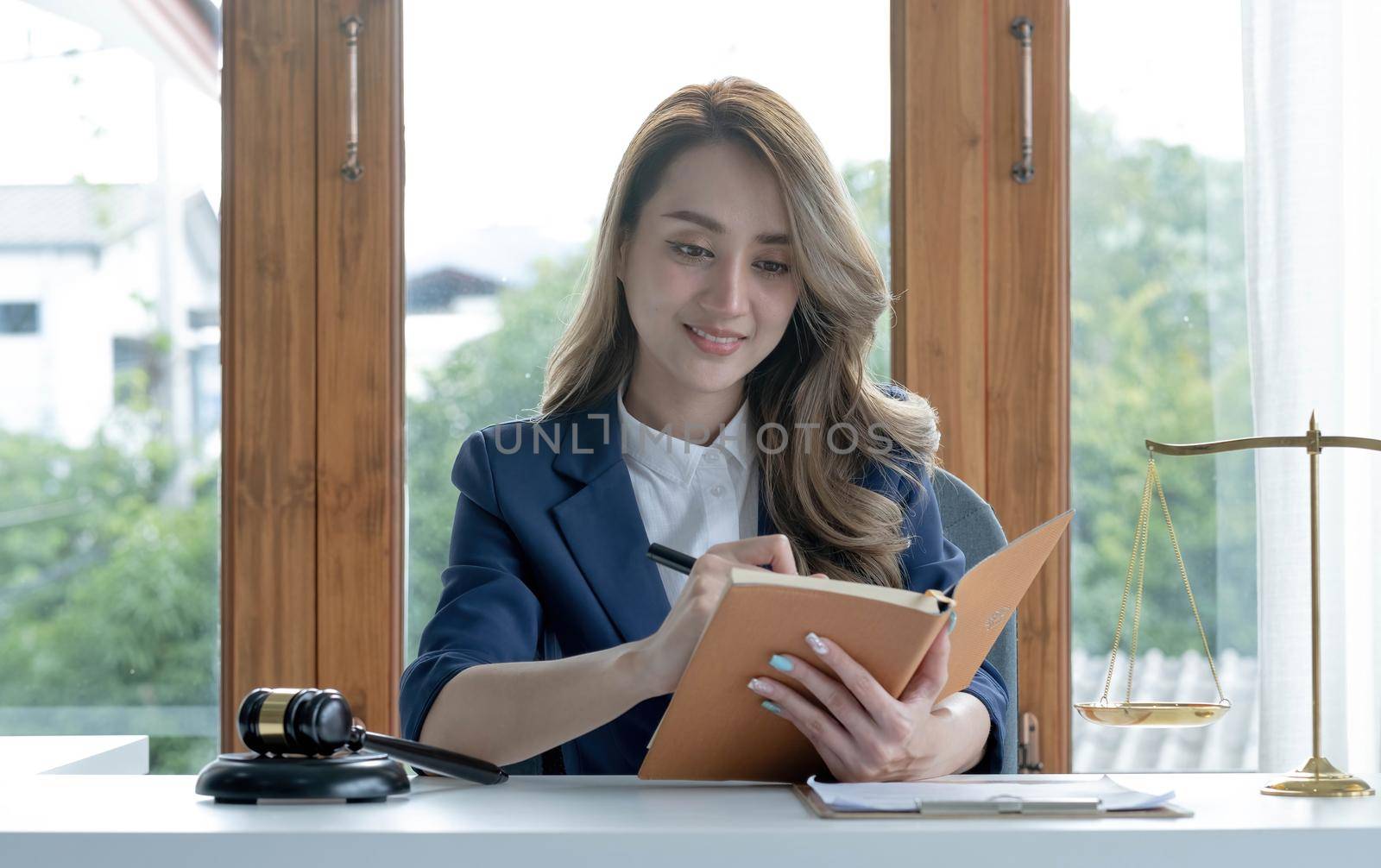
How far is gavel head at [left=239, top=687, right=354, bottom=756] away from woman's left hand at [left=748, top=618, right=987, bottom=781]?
1.04 ft

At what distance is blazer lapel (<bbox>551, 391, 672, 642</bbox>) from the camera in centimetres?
146

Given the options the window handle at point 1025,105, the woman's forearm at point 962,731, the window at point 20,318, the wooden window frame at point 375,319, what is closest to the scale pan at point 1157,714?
the woman's forearm at point 962,731

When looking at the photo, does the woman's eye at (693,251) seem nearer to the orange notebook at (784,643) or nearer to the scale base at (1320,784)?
the orange notebook at (784,643)

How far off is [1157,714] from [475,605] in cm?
71

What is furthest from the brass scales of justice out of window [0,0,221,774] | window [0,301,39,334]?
window [0,301,39,334]

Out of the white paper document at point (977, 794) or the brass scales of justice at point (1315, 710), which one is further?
the brass scales of justice at point (1315, 710)

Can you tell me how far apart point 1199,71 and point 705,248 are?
1260mm

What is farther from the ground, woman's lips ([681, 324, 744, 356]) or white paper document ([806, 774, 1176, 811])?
woman's lips ([681, 324, 744, 356])

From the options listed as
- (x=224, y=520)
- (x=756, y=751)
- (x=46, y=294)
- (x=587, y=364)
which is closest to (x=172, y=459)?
(x=224, y=520)

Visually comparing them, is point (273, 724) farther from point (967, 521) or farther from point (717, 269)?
point (967, 521)

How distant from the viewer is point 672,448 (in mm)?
1602

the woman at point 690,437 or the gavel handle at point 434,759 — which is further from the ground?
the woman at point 690,437

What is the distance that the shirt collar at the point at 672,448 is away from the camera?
1596 millimetres

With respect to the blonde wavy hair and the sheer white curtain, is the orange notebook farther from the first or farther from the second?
the sheer white curtain
